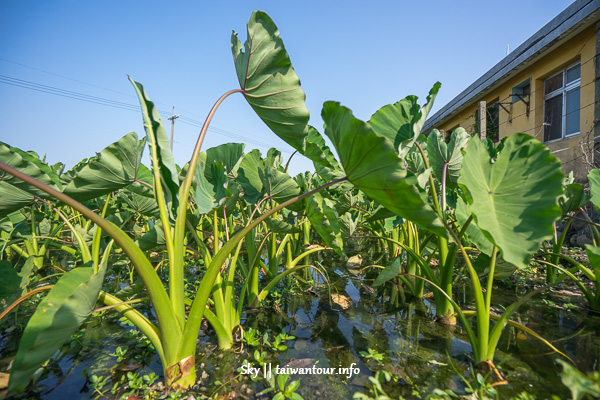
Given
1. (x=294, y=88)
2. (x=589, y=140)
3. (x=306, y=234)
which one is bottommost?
(x=306, y=234)

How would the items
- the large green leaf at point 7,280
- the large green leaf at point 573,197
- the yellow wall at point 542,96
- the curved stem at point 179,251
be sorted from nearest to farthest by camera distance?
the curved stem at point 179,251 → the large green leaf at point 7,280 → the large green leaf at point 573,197 → the yellow wall at point 542,96

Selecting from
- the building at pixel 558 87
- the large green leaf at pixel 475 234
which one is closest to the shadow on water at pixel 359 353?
the large green leaf at pixel 475 234

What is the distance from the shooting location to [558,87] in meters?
4.63

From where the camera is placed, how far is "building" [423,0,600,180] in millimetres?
3654

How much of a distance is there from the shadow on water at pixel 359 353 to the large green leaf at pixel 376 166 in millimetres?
575

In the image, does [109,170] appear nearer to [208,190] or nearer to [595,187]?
[208,190]

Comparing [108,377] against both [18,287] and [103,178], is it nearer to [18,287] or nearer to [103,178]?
[18,287]

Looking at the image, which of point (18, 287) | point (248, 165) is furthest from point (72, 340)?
point (248, 165)

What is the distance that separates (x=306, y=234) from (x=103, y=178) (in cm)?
224

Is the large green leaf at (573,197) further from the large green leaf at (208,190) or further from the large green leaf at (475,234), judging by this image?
the large green leaf at (208,190)

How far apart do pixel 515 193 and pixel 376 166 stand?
470mm

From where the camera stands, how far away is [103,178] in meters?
1.08

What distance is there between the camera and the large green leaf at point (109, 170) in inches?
40.1

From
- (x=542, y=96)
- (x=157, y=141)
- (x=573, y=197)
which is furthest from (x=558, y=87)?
(x=157, y=141)
